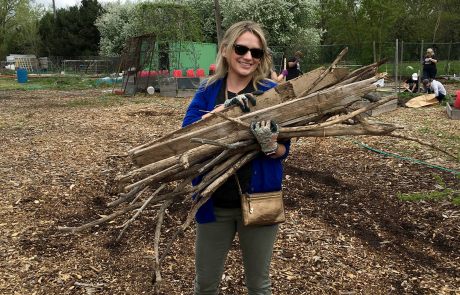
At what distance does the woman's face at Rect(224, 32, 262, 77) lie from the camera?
2299mm

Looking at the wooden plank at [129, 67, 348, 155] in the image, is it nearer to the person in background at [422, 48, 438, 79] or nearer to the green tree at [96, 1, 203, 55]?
Answer: the person in background at [422, 48, 438, 79]

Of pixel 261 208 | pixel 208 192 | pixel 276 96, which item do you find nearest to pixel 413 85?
pixel 276 96

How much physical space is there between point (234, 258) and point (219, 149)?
1572mm

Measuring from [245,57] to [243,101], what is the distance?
0.74 ft

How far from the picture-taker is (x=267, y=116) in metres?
2.38

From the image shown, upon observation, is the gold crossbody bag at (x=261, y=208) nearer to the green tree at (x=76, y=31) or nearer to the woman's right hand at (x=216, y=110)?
the woman's right hand at (x=216, y=110)

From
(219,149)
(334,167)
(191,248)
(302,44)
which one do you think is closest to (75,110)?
(334,167)

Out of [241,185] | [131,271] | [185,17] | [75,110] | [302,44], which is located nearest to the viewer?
[241,185]

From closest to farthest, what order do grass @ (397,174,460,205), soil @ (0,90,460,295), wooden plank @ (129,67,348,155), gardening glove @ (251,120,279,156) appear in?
gardening glove @ (251,120,279,156)
wooden plank @ (129,67,348,155)
soil @ (0,90,460,295)
grass @ (397,174,460,205)

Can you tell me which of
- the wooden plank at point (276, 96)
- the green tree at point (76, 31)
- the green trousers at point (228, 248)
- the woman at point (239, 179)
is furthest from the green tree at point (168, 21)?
the green tree at point (76, 31)

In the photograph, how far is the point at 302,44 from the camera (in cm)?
2527

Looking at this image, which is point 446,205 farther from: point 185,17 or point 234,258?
point 185,17

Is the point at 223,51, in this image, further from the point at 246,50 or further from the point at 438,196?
the point at 438,196

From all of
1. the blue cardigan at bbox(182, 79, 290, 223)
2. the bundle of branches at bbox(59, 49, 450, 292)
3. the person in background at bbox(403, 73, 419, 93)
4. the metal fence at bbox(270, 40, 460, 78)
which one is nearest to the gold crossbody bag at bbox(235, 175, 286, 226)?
the blue cardigan at bbox(182, 79, 290, 223)
